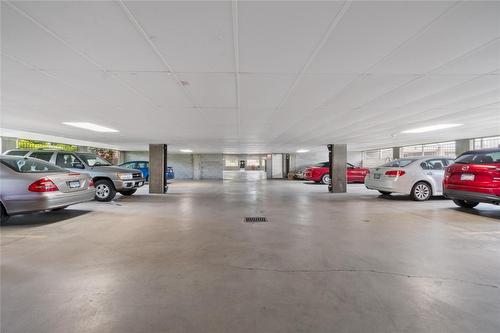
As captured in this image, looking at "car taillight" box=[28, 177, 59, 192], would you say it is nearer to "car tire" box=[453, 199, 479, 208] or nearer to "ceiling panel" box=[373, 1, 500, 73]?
"ceiling panel" box=[373, 1, 500, 73]

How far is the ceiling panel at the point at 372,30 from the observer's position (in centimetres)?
179

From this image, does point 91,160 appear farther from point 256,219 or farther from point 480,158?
point 480,158

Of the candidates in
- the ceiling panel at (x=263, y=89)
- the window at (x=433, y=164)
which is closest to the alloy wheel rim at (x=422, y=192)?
the window at (x=433, y=164)

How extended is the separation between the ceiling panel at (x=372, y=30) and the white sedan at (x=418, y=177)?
5.53 meters

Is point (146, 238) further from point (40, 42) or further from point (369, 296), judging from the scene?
point (369, 296)

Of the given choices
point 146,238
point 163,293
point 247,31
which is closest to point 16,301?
point 163,293

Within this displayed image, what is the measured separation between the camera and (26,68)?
2.88m

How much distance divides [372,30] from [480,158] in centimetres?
513

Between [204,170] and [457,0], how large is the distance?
19910 millimetres

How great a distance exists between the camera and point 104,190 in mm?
6840

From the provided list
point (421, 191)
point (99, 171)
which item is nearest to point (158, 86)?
point (99, 171)

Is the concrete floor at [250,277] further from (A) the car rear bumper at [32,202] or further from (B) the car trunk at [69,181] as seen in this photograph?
(B) the car trunk at [69,181]

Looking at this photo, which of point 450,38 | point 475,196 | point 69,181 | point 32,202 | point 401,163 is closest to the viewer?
point 450,38

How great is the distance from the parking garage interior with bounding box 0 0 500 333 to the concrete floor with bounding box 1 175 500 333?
18 millimetres
